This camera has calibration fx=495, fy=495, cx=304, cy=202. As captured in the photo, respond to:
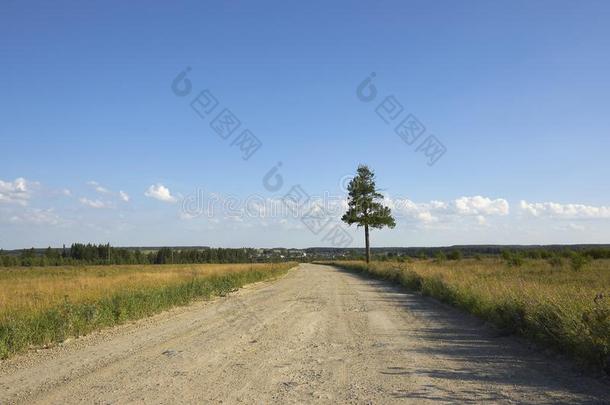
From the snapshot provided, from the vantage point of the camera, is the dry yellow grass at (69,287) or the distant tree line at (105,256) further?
the distant tree line at (105,256)

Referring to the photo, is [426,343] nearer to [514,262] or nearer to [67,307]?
[67,307]

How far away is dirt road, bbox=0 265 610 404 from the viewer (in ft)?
20.6

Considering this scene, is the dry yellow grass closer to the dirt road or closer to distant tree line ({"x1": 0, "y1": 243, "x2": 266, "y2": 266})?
the dirt road

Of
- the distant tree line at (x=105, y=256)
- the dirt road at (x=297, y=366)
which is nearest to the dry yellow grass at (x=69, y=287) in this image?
the dirt road at (x=297, y=366)

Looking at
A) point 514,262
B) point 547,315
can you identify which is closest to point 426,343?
point 547,315

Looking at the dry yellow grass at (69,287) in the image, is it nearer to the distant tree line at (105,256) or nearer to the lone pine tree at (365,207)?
the lone pine tree at (365,207)

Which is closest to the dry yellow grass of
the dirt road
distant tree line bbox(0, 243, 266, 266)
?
the dirt road

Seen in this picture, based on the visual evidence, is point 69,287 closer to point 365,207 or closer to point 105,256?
point 365,207

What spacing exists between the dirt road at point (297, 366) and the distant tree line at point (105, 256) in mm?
116096

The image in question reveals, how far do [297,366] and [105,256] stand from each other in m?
140

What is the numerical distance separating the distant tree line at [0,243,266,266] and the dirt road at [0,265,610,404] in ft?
381

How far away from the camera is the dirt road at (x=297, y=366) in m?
6.28

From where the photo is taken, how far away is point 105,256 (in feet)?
448

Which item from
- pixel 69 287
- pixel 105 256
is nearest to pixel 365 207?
pixel 69 287
